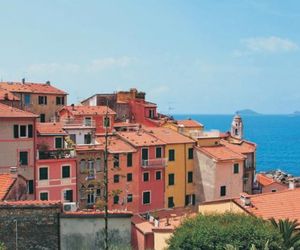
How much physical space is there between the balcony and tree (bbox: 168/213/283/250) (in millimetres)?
23094

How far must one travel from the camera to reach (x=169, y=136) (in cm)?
4759

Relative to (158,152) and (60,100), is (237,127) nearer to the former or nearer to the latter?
(158,152)

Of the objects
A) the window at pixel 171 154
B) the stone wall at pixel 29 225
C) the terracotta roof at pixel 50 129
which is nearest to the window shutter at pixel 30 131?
the terracotta roof at pixel 50 129

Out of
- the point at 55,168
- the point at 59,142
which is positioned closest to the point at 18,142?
the point at 55,168

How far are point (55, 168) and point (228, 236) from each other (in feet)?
73.6

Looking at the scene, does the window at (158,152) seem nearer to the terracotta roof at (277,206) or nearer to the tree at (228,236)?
the terracotta roof at (277,206)

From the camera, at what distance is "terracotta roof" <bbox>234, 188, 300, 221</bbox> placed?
2577cm

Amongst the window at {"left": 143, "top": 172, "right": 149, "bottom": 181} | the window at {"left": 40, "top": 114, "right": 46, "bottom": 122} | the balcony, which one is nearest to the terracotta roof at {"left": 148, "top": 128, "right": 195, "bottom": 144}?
the balcony

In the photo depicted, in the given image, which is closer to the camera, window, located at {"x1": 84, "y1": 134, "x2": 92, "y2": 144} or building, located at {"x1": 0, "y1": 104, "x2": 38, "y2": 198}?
building, located at {"x1": 0, "y1": 104, "x2": 38, "y2": 198}

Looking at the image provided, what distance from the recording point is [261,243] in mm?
19656

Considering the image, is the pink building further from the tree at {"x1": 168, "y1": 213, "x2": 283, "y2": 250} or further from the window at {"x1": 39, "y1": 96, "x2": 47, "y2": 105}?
the tree at {"x1": 168, "y1": 213, "x2": 283, "y2": 250}

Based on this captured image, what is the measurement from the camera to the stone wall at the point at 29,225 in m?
18.2

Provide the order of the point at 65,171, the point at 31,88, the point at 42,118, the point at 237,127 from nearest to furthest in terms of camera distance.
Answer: the point at 65,171
the point at 42,118
the point at 31,88
the point at 237,127

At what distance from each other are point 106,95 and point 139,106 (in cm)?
528
